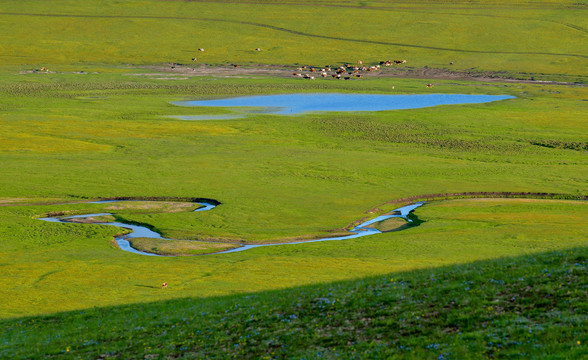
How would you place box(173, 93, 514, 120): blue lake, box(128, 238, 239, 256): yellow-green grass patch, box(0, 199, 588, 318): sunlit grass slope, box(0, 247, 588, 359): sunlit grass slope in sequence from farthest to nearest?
1. box(173, 93, 514, 120): blue lake
2. box(128, 238, 239, 256): yellow-green grass patch
3. box(0, 199, 588, 318): sunlit grass slope
4. box(0, 247, 588, 359): sunlit grass slope

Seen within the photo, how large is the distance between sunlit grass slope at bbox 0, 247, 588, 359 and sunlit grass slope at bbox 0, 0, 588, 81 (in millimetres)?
128740

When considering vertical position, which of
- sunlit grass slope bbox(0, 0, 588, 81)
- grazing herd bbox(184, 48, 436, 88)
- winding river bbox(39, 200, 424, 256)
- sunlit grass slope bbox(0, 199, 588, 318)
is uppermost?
sunlit grass slope bbox(0, 0, 588, 81)

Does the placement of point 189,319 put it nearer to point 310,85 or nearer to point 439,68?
point 310,85

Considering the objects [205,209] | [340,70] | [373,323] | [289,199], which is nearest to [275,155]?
[289,199]

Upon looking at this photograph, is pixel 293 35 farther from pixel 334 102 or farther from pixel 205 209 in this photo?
pixel 205 209

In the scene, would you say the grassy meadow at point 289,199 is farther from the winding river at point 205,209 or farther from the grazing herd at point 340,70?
the grazing herd at point 340,70

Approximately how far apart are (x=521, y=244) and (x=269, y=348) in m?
27.3

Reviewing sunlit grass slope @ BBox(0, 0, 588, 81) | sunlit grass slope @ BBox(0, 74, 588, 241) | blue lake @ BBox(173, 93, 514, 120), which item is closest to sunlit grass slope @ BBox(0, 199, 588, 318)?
sunlit grass slope @ BBox(0, 74, 588, 241)

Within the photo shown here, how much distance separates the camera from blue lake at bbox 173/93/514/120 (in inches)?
4313

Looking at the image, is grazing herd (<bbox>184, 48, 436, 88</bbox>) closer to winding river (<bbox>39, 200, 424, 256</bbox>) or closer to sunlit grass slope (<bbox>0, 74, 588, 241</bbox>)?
sunlit grass slope (<bbox>0, 74, 588, 241</bbox>)

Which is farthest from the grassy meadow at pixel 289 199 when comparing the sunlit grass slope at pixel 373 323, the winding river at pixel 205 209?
the winding river at pixel 205 209

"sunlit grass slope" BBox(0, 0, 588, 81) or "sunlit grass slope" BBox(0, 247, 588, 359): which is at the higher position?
"sunlit grass slope" BBox(0, 0, 588, 81)

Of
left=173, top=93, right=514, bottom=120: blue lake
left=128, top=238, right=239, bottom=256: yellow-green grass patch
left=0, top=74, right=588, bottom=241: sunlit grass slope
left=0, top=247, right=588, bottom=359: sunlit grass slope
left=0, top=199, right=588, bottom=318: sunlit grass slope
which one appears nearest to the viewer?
left=0, top=247, right=588, bottom=359: sunlit grass slope

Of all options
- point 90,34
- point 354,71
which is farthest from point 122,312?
Answer: point 90,34
